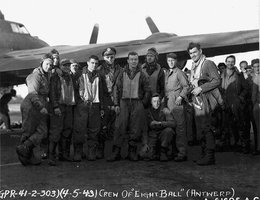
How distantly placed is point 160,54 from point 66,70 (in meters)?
3.60

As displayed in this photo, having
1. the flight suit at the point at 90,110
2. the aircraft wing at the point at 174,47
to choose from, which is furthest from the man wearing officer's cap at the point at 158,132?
the aircraft wing at the point at 174,47

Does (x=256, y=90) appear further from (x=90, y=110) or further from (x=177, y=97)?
(x=90, y=110)

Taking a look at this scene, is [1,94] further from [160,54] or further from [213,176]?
[213,176]

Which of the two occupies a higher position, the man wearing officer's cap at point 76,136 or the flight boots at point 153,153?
the man wearing officer's cap at point 76,136

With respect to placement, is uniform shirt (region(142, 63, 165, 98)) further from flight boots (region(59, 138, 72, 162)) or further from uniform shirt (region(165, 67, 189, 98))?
flight boots (region(59, 138, 72, 162))

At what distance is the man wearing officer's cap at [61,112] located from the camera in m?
6.12

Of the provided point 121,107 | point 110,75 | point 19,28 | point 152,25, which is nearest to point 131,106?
point 121,107

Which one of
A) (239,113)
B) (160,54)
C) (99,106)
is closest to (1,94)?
(160,54)

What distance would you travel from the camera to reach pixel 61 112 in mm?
6199

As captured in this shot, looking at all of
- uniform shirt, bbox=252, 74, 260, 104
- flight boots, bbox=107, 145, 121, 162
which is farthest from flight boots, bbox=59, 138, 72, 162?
uniform shirt, bbox=252, 74, 260, 104

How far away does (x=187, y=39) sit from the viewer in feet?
32.0

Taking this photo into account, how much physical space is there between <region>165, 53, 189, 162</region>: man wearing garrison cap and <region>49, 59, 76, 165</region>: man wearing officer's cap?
1.81m

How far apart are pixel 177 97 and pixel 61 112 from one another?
2.17 metres

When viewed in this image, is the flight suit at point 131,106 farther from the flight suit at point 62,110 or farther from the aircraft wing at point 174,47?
the aircraft wing at point 174,47
